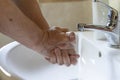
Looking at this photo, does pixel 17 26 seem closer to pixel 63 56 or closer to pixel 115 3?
pixel 63 56

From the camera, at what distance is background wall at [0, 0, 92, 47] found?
1.32 meters

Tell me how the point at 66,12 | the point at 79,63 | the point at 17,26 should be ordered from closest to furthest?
the point at 17,26 < the point at 79,63 < the point at 66,12

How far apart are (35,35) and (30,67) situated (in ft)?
1.35

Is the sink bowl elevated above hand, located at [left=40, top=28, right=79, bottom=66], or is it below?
below

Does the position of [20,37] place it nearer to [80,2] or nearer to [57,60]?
[57,60]

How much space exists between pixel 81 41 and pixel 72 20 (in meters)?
0.47

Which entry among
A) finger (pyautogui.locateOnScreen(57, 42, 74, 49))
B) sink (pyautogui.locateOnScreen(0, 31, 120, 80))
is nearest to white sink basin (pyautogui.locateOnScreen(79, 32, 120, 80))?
sink (pyautogui.locateOnScreen(0, 31, 120, 80))

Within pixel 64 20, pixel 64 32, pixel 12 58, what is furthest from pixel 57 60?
pixel 64 20

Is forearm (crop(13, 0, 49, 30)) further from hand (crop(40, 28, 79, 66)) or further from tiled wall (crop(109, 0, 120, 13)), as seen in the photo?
tiled wall (crop(109, 0, 120, 13))

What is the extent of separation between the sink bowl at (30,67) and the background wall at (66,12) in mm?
349

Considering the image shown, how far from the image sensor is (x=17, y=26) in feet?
1.89

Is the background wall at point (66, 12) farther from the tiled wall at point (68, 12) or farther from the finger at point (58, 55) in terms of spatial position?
the finger at point (58, 55)

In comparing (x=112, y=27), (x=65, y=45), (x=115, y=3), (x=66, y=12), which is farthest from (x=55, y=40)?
(x=66, y=12)

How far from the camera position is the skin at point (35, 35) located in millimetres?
563
